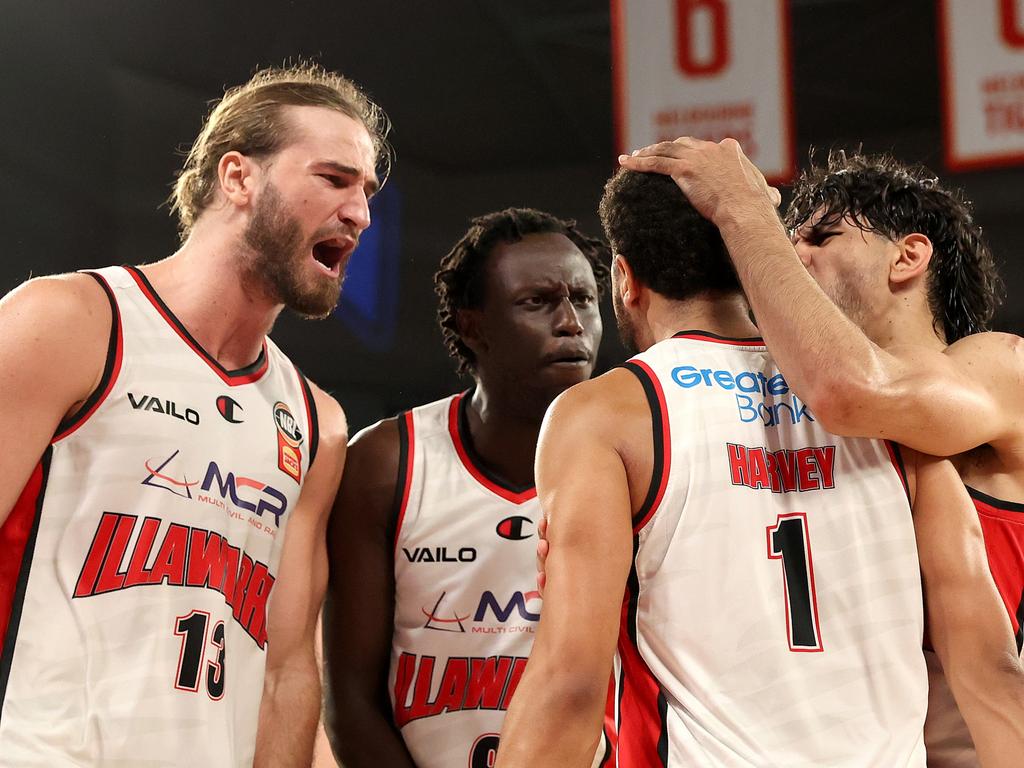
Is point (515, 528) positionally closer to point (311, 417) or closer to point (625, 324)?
point (311, 417)

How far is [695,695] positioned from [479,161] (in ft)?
24.3

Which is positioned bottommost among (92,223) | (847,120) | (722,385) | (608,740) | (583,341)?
(608,740)

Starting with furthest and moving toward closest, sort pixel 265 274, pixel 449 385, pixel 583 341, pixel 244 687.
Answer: pixel 449 385 < pixel 583 341 < pixel 265 274 < pixel 244 687

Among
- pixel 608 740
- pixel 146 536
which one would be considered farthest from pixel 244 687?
pixel 608 740

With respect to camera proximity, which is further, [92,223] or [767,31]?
[92,223]

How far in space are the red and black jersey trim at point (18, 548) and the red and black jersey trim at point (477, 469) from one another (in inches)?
43.0

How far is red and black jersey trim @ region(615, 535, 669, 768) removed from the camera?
6.19 ft

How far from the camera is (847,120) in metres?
7.86

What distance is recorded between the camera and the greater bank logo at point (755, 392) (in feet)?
6.54

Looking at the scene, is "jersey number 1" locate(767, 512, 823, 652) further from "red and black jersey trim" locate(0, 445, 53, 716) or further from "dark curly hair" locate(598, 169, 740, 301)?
"red and black jersey trim" locate(0, 445, 53, 716)

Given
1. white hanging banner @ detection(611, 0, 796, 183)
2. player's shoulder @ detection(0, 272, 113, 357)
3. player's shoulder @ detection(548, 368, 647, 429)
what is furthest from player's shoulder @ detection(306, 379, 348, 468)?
white hanging banner @ detection(611, 0, 796, 183)

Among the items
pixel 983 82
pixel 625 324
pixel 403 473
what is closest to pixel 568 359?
pixel 403 473

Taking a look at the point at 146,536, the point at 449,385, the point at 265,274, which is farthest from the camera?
the point at 449,385

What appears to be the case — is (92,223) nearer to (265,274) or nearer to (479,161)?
(479,161)
